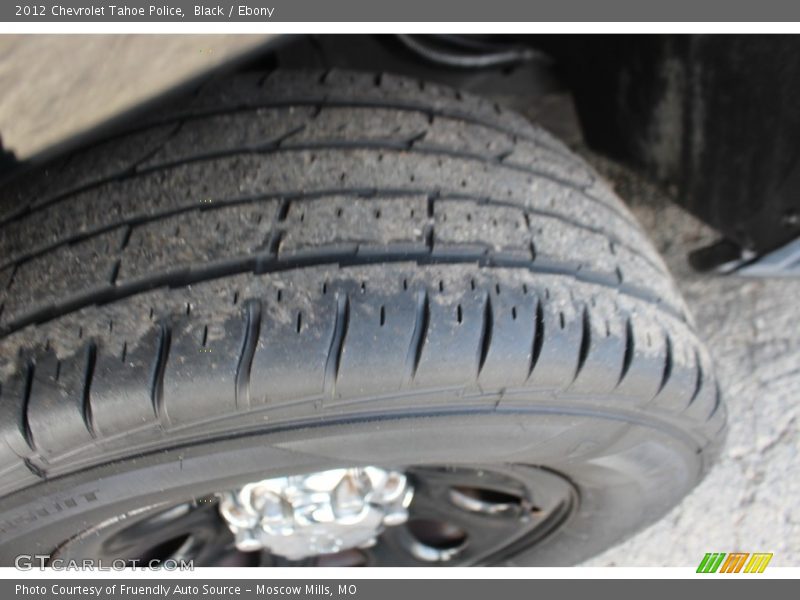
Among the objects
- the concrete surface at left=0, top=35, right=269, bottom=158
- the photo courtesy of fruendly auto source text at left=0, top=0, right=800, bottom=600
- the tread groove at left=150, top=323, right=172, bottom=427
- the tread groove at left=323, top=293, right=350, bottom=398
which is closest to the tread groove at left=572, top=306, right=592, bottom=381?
the photo courtesy of fruendly auto source text at left=0, top=0, right=800, bottom=600

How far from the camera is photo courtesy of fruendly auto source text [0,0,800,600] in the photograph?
0.77 m

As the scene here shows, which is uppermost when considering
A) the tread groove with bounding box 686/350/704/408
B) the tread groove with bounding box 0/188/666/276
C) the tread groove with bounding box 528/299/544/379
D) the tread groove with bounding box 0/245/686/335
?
the tread groove with bounding box 0/188/666/276

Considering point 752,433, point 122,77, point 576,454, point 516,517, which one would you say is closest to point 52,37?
point 122,77

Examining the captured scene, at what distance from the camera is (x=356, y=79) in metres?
1.02

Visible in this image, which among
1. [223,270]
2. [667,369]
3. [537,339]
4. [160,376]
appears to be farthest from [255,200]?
[667,369]

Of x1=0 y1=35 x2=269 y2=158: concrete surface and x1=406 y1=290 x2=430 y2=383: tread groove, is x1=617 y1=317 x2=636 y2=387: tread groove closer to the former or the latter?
x1=406 y1=290 x2=430 y2=383: tread groove

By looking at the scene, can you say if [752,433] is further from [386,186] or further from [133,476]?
[133,476]

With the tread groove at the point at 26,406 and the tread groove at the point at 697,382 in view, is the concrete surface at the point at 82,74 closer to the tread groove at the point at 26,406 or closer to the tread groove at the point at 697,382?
the tread groove at the point at 26,406

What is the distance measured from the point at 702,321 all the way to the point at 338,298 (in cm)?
93

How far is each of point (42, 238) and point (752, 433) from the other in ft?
3.75

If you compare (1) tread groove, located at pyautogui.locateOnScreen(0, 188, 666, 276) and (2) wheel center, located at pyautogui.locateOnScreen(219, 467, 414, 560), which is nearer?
(1) tread groove, located at pyautogui.locateOnScreen(0, 188, 666, 276)

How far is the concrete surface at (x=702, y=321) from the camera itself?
2.68 feet

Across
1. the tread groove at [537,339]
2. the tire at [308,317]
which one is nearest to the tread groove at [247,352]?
the tire at [308,317]

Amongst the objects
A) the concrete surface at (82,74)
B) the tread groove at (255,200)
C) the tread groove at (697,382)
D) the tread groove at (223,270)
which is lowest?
the tread groove at (697,382)
